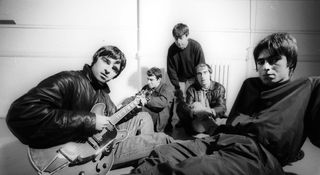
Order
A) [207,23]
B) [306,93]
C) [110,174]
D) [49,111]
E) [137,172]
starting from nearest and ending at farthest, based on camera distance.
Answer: [137,172]
[306,93]
[49,111]
[110,174]
[207,23]

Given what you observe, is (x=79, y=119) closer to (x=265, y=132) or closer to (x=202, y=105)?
(x=202, y=105)

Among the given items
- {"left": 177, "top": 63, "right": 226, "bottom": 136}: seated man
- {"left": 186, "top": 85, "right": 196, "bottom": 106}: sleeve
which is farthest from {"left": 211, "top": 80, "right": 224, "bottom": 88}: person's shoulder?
{"left": 186, "top": 85, "right": 196, "bottom": 106}: sleeve

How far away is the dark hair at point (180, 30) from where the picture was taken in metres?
1.83

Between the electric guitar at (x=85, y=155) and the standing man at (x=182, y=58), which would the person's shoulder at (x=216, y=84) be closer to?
the standing man at (x=182, y=58)

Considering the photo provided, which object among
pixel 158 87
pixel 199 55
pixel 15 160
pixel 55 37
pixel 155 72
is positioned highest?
pixel 55 37

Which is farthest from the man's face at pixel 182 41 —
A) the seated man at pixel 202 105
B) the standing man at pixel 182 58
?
the seated man at pixel 202 105

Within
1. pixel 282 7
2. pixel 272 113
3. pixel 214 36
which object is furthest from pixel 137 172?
pixel 282 7

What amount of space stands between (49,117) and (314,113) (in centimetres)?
133

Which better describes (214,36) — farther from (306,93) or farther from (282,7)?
(306,93)

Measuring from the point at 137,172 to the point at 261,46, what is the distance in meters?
0.94

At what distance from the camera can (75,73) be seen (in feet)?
5.29

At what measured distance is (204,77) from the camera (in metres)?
1.92

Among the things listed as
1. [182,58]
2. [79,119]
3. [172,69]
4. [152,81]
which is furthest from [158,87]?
[79,119]

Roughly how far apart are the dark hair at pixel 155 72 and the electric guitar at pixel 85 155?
320mm
